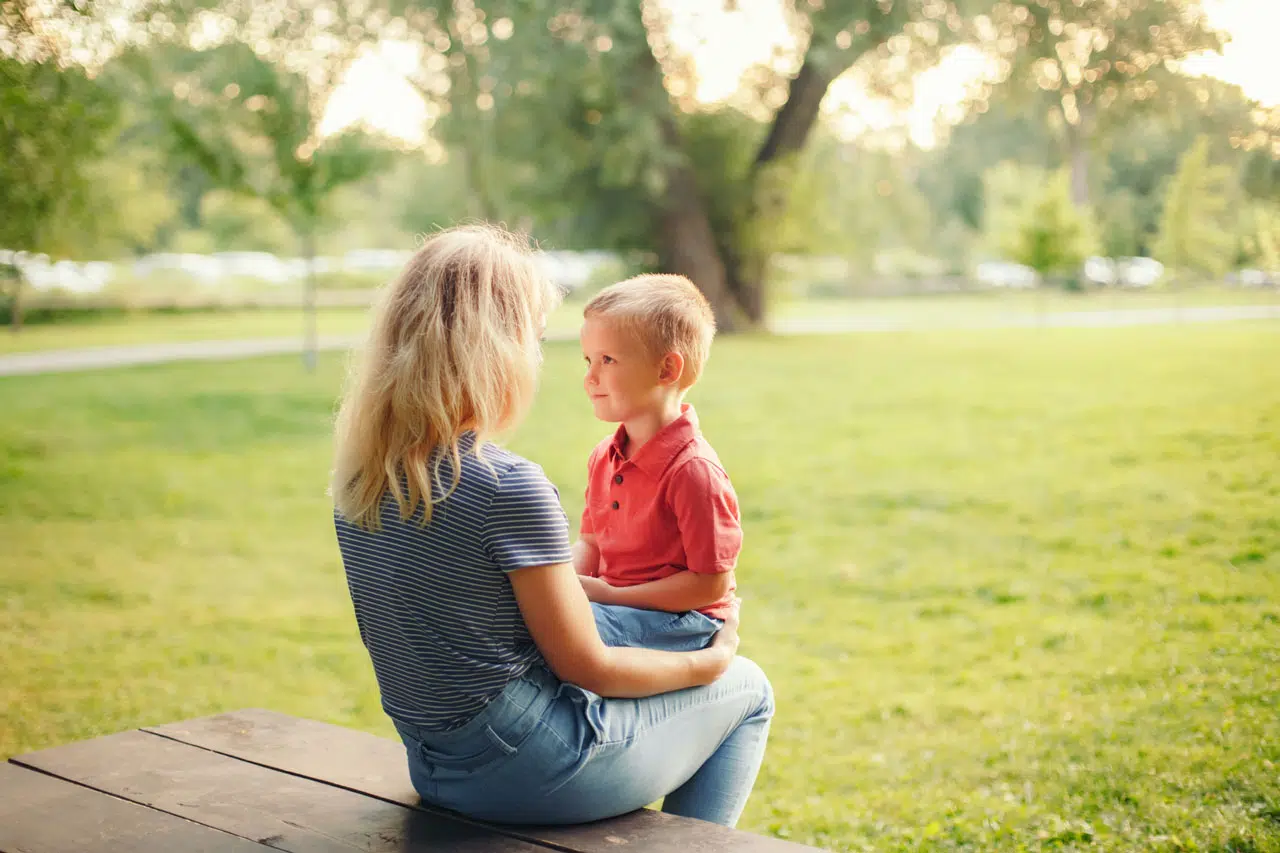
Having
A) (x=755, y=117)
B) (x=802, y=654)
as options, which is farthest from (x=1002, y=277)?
(x=802, y=654)

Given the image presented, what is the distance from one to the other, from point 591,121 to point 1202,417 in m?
12.9

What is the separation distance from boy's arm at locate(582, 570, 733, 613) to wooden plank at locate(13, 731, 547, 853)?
0.51 meters

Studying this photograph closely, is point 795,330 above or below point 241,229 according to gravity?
below

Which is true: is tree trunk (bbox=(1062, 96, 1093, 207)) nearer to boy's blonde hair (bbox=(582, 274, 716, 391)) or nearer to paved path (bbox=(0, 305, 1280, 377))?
paved path (bbox=(0, 305, 1280, 377))

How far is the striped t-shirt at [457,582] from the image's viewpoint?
2027mm

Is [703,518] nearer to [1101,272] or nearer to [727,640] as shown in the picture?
[727,640]

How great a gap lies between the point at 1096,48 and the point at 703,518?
19.4 meters

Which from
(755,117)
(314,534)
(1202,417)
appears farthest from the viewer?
(755,117)

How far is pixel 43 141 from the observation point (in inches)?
372

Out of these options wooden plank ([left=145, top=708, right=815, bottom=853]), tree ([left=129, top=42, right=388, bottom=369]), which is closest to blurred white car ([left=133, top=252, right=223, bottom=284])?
tree ([left=129, top=42, right=388, bottom=369])

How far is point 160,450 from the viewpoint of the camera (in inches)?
481

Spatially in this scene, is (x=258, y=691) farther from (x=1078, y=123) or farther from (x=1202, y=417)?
(x=1078, y=123)

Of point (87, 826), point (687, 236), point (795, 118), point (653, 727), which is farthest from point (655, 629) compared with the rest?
point (795, 118)

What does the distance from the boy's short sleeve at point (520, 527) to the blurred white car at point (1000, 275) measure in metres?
41.8
